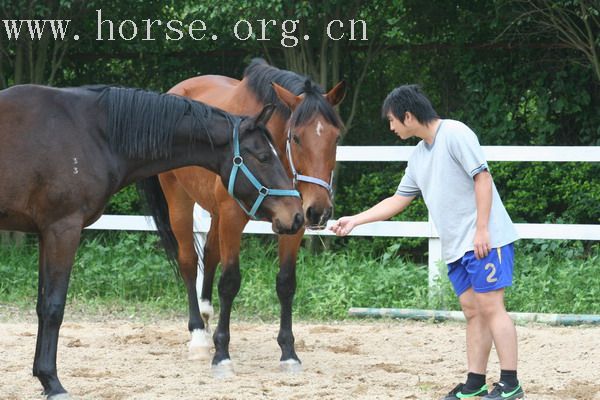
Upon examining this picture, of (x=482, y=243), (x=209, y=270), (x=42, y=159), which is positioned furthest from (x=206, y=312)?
(x=482, y=243)

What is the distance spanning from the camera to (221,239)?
18.5 ft

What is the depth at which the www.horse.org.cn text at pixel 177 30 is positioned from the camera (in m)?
9.27

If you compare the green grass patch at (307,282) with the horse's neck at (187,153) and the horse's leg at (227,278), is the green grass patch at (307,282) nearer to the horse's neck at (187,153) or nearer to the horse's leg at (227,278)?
the horse's leg at (227,278)

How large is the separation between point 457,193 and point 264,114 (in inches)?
46.8

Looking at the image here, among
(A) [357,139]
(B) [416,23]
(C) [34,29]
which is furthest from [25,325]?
(B) [416,23]

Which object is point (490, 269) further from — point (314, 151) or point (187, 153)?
point (187, 153)

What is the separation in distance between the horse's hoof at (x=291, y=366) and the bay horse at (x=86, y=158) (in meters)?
1.07

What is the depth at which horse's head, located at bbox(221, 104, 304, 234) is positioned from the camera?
16.0ft

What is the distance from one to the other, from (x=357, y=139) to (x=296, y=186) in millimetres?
4895

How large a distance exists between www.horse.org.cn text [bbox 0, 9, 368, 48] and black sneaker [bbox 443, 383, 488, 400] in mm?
5017

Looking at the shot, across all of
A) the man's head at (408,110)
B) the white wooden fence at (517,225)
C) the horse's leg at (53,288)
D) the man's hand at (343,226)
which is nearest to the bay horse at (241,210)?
the man's hand at (343,226)

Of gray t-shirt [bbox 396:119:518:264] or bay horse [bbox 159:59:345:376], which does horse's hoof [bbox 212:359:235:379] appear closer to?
bay horse [bbox 159:59:345:376]

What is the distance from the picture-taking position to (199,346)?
6.10 metres

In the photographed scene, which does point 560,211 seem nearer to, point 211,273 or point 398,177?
point 398,177
